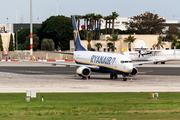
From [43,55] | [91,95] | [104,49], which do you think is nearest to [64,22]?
[104,49]

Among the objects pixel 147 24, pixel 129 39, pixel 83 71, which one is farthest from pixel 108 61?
pixel 147 24

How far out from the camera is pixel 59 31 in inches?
5689

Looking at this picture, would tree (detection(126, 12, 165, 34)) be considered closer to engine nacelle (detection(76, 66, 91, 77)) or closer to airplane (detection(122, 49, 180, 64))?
airplane (detection(122, 49, 180, 64))

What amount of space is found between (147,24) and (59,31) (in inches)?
1613

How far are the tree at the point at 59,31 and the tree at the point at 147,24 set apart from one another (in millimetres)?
31107

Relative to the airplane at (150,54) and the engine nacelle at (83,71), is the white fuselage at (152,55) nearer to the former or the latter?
the airplane at (150,54)

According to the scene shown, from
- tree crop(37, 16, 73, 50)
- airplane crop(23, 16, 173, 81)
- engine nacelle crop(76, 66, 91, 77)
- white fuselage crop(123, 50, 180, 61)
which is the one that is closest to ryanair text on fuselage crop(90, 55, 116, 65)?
airplane crop(23, 16, 173, 81)

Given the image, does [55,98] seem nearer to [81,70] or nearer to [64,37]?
[81,70]

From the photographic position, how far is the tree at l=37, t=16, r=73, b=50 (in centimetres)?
14425

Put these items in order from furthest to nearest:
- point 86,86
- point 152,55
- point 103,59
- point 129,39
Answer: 1. point 129,39
2. point 152,55
3. point 103,59
4. point 86,86

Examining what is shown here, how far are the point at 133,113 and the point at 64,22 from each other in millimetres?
128228

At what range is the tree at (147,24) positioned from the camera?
156 meters

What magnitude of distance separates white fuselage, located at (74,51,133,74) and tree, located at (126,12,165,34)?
108902 mm

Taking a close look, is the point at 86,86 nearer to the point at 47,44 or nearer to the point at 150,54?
the point at 150,54
